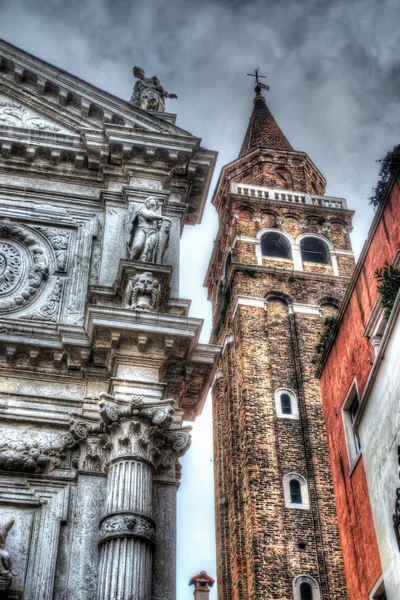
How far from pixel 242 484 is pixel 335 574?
522cm

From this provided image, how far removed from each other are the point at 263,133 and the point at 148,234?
1663 inches

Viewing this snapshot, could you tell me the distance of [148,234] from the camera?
520 inches

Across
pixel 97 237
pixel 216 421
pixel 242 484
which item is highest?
pixel 216 421

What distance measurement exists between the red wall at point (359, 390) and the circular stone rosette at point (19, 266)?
6.39 m

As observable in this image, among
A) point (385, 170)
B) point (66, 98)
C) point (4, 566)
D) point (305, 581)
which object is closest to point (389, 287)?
point (385, 170)

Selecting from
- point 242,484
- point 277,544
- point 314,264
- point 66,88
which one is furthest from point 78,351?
point 314,264

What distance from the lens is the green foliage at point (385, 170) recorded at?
50.8 feet

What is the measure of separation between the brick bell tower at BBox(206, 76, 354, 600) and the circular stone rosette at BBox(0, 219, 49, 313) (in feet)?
59.5

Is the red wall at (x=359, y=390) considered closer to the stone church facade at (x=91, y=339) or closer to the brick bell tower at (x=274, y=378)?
the stone church facade at (x=91, y=339)

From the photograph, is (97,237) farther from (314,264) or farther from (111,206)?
(314,264)

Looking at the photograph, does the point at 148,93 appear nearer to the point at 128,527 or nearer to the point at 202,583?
the point at 128,527

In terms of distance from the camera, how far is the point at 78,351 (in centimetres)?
1188

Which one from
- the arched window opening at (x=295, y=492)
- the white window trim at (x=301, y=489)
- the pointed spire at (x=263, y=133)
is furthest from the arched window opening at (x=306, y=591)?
the pointed spire at (x=263, y=133)

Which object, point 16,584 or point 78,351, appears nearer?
point 16,584
